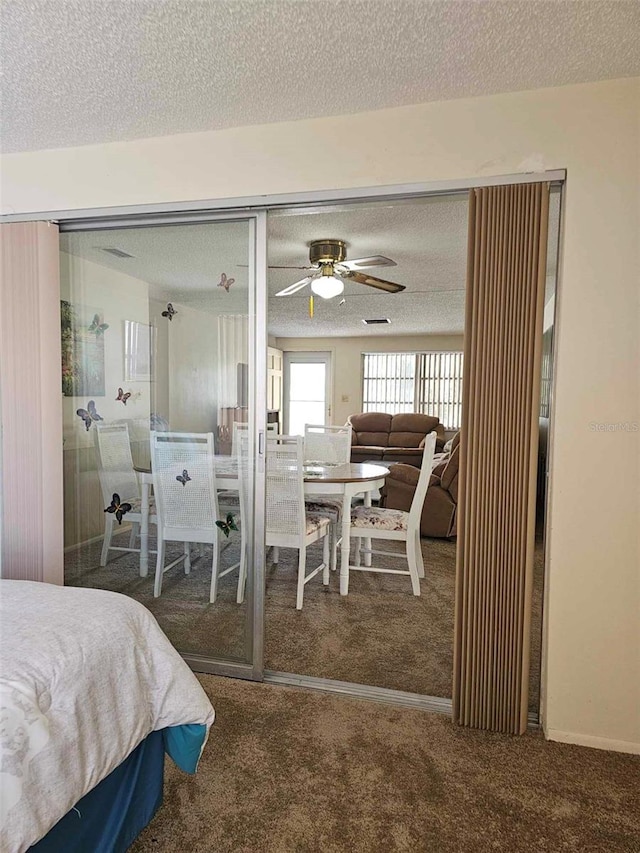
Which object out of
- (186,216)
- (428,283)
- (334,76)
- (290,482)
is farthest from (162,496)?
(428,283)

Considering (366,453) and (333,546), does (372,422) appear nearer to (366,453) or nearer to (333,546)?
(366,453)

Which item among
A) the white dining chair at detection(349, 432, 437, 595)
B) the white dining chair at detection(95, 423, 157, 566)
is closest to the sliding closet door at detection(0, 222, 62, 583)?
the white dining chair at detection(95, 423, 157, 566)

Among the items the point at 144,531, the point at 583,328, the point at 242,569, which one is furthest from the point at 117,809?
the point at 583,328

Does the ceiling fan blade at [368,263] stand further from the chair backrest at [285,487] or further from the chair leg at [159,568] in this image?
the chair leg at [159,568]

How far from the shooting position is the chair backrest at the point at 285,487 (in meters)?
3.13

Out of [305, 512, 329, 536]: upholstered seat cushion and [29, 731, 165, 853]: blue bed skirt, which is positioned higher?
[305, 512, 329, 536]: upholstered seat cushion

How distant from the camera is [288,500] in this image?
10.6 feet

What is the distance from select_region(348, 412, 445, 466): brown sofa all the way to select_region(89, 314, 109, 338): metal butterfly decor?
554 cm

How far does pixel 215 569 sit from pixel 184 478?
47cm

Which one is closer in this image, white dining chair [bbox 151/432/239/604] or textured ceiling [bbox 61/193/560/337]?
textured ceiling [bbox 61/193/560/337]

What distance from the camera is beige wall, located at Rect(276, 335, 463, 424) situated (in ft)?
29.8

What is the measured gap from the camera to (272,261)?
4.43 metres

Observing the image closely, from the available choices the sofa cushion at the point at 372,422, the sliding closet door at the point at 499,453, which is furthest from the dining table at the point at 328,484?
the sofa cushion at the point at 372,422

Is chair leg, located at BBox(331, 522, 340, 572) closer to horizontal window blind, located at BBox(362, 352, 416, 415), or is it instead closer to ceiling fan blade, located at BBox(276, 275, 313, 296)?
ceiling fan blade, located at BBox(276, 275, 313, 296)
